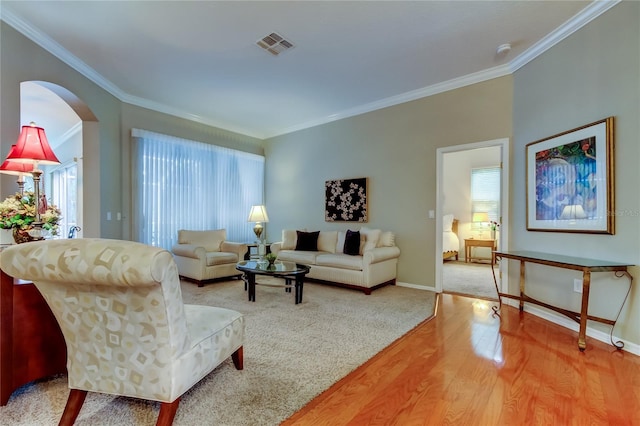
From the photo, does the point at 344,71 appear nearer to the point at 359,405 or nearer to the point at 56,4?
the point at 56,4

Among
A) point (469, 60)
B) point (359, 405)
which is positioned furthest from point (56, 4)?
point (469, 60)

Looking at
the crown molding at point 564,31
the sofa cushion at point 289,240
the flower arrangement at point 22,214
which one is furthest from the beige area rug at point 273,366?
the crown molding at point 564,31

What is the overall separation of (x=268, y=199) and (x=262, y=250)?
7.18 ft

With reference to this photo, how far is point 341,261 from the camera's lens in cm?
412

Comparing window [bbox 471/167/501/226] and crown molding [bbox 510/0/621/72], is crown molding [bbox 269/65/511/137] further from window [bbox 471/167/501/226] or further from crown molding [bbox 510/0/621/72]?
window [bbox 471/167/501/226]

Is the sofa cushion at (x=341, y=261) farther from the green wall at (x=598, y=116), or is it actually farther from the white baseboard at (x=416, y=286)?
the green wall at (x=598, y=116)

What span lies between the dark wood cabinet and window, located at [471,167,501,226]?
7451 mm

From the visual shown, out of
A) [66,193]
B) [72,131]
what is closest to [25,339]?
[72,131]

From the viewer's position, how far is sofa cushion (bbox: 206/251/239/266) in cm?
431

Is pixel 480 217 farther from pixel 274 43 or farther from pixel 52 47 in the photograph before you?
pixel 52 47

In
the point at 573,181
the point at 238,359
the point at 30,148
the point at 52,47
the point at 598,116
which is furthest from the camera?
the point at 52,47

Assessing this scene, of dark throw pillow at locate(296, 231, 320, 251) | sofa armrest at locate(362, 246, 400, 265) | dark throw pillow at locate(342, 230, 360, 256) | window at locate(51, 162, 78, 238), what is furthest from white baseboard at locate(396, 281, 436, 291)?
window at locate(51, 162, 78, 238)

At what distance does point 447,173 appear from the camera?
705 cm

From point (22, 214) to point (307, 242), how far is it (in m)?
3.56
